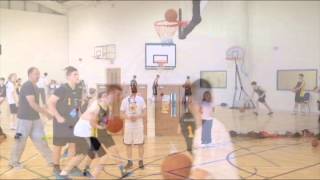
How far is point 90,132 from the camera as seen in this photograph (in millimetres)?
4617

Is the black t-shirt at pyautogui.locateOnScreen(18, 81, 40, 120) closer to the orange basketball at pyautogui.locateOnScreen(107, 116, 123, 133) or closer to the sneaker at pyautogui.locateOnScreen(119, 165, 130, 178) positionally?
the sneaker at pyautogui.locateOnScreen(119, 165, 130, 178)

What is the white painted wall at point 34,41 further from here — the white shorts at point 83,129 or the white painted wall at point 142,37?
the white shorts at point 83,129

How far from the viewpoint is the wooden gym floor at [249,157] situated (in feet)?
18.1

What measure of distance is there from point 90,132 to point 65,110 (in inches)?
29.8

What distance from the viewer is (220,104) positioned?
13.5 meters

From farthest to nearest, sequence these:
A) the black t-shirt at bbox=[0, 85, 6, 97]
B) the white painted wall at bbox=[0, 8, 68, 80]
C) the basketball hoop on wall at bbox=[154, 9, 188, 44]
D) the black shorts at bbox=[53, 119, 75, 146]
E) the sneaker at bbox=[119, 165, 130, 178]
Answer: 1. the white painted wall at bbox=[0, 8, 68, 80]
2. the basketball hoop on wall at bbox=[154, 9, 188, 44]
3. the black t-shirt at bbox=[0, 85, 6, 97]
4. the sneaker at bbox=[119, 165, 130, 178]
5. the black shorts at bbox=[53, 119, 75, 146]

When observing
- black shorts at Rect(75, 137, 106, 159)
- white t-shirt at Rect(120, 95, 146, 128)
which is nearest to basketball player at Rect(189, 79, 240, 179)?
black shorts at Rect(75, 137, 106, 159)

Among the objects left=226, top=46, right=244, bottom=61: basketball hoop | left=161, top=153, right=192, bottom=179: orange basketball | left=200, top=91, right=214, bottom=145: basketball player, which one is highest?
left=226, top=46, right=244, bottom=61: basketball hoop

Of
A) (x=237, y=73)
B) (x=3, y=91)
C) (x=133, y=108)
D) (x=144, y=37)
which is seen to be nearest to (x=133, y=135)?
(x=133, y=108)

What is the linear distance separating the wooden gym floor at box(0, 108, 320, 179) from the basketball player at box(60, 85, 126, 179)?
662 mm

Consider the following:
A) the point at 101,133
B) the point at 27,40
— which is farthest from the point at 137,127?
the point at 27,40

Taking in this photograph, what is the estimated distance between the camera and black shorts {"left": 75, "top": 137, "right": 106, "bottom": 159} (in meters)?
4.72

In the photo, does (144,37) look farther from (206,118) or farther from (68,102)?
(206,118)

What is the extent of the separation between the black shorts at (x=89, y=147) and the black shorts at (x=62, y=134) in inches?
5.4
